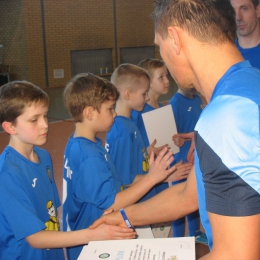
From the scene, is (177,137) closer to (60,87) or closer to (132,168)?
(132,168)

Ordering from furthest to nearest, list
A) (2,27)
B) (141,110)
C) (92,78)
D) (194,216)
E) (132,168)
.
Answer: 1. (2,27)
2. (194,216)
3. (141,110)
4. (132,168)
5. (92,78)

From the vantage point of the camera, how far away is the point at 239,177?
0.87m

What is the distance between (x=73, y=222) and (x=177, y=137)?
4.35 feet

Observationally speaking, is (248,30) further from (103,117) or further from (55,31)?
(55,31)

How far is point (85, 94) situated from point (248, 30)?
6.00 feet

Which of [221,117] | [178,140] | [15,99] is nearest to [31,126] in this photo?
[15,99]

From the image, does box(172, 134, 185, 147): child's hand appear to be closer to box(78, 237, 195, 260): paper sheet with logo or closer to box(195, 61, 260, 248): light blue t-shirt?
box(78, 237, 195, 260): paper sheet with logo

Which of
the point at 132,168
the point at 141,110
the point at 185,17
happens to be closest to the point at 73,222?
the point at 132,168

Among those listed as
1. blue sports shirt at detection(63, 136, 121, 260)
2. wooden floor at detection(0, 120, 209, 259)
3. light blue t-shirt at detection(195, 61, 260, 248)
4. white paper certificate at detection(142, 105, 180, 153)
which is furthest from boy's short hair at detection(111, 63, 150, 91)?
Result: wooden floor at detection(0, 120, 209, 259)

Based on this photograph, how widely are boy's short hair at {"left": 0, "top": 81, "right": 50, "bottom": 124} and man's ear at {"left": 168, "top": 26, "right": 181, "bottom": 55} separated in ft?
3.36

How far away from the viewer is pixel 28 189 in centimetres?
179

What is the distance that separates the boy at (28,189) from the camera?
170 centimetres

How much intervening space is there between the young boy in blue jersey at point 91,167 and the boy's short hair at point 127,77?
62 centimetres

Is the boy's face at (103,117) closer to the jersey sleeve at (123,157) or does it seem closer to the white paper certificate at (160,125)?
the jersey sleeve at (123,157)
